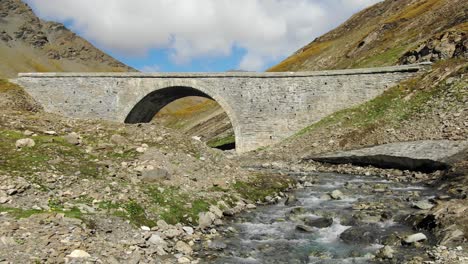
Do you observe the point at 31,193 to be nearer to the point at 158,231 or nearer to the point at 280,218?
the point at 158,231

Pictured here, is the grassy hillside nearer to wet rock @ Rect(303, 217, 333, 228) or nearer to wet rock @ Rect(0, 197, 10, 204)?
wet rock @ Rect(303, 217, 333, 228)

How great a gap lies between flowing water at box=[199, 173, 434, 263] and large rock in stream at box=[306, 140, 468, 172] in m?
3.53

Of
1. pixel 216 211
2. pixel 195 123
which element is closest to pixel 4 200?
pixel 216 211

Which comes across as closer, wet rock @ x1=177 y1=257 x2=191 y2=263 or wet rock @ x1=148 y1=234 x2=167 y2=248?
wet rock @ x1=177 y1=257 x2=191 y2=263

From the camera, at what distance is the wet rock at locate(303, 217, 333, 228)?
14750mm

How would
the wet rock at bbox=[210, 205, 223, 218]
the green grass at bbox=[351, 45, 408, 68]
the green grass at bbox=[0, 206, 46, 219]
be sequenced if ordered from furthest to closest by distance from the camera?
the green grass at bbox=[351, 45, 408, 68] < the wet rock at bbox=[210, 205, 223, 218] < the green grass at bbox=[0, 206, 46, 219]

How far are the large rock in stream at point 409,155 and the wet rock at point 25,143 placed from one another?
67.1ft

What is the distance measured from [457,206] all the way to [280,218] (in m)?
6.08

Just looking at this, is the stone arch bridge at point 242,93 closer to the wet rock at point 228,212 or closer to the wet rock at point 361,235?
the wet rock at point 228,212

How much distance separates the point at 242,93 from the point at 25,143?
2816 centimetres

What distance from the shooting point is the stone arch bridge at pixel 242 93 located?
41.1 meters

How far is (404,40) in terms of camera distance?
5822 centimetres

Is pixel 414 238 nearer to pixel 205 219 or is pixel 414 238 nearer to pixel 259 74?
pixel 205 219

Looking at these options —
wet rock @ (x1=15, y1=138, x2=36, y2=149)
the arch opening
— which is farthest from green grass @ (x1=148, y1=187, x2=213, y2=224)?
the arch opening
